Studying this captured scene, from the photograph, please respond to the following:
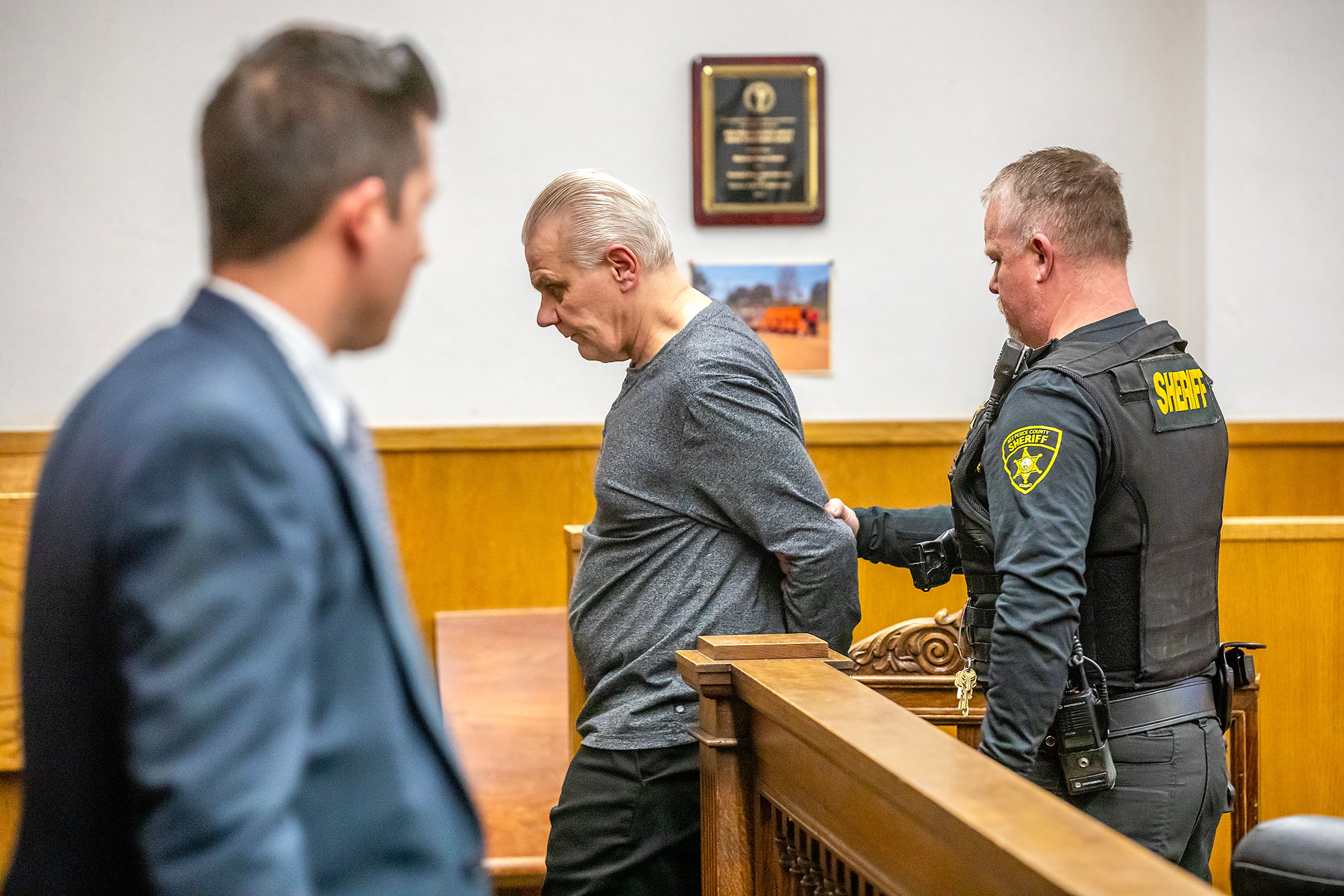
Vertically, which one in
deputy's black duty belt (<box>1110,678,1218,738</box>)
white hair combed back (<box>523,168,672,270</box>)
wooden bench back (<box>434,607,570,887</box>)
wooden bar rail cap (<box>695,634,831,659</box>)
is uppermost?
white hair combed back (<box>523,168,672,270</box>)

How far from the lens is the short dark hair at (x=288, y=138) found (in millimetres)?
824

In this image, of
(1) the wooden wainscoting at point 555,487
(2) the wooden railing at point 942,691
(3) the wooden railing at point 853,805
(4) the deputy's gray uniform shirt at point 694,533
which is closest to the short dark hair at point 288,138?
(3) the wooden railing at point 853,805

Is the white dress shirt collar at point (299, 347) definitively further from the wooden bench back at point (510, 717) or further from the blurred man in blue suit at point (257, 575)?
the wooden bench back at point (510, 717)

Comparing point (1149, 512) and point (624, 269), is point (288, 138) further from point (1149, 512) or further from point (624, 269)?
point (1149, 512)

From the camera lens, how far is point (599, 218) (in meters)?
1.92

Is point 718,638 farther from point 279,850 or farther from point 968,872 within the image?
point 279,850

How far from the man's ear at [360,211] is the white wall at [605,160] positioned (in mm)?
3371

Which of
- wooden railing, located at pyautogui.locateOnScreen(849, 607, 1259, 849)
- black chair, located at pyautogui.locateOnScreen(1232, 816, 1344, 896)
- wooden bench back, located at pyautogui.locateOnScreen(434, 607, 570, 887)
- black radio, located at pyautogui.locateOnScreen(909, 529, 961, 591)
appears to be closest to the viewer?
black chair, located at pyautogui.locateOnScreen(1232, 816, 1344, 896)

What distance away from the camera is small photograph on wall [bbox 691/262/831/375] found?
13.9 feet

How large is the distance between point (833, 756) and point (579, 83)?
331cm

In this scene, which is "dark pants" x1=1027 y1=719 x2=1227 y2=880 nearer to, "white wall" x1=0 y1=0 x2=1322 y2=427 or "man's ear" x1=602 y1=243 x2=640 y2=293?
"man's ear" x1=602 y1=243 x2=640 y2=293

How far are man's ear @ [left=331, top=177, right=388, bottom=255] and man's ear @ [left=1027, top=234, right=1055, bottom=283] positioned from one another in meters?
1.20

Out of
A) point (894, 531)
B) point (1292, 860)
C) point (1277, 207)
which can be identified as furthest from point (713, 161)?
point (1292, 860)

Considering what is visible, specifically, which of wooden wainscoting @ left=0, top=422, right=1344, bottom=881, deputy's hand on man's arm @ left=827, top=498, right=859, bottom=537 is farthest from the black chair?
wooden wainscoting @ left=0, top=422, right=1344, bottom=881
